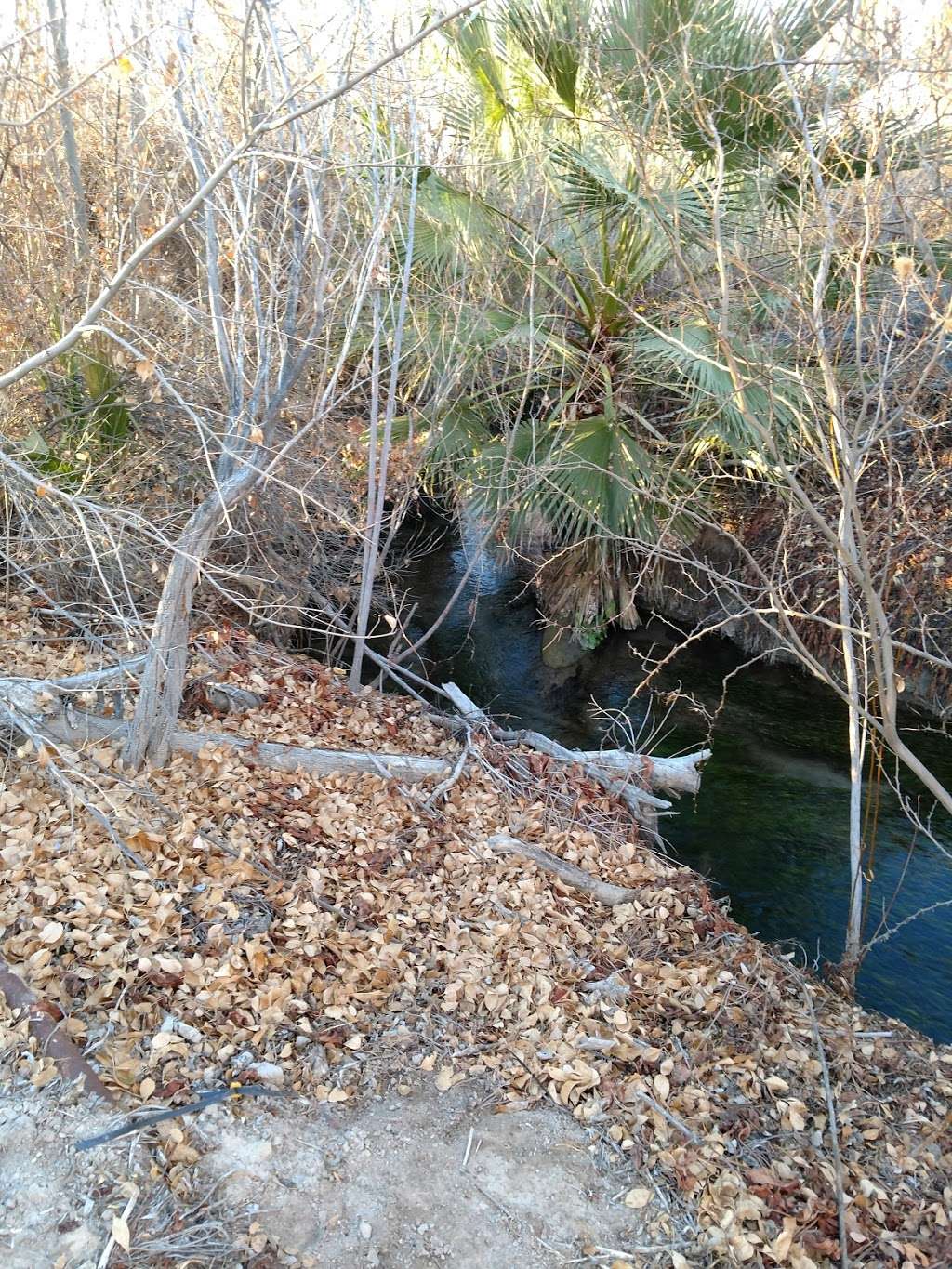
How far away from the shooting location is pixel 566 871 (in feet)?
15.7

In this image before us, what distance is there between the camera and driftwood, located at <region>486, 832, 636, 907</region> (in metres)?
4.72

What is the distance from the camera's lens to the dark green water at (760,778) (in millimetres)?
5328

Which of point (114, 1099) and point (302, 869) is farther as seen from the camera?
point (302, 869)

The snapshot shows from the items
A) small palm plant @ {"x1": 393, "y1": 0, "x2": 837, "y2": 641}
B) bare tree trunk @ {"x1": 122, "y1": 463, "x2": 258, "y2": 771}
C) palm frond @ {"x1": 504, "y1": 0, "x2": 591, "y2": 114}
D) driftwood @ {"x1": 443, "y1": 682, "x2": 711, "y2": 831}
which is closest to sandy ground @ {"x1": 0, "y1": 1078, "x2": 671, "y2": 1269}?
bare tree trunk @ {"x1": 122, "y1": 463, "x2": 258, "y2": 771}

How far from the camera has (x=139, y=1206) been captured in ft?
8.38

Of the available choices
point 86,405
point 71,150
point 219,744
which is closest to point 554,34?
point 71,150

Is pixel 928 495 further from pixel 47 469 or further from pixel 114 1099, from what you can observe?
pixel 114 1099

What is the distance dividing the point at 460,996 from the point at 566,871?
117 cm

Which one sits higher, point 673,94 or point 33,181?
point 673,94

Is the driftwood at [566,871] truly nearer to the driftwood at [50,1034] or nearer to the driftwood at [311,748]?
the driftwood at [311,748]

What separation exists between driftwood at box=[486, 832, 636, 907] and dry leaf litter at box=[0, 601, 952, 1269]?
0.07 m

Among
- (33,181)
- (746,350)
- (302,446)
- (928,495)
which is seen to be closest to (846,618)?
(746,350)

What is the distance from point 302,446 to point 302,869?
11.5ft

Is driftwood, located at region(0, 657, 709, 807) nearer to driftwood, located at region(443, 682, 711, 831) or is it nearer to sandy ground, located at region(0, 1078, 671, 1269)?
driftwood, located at region(443, 682, 711, 831)
